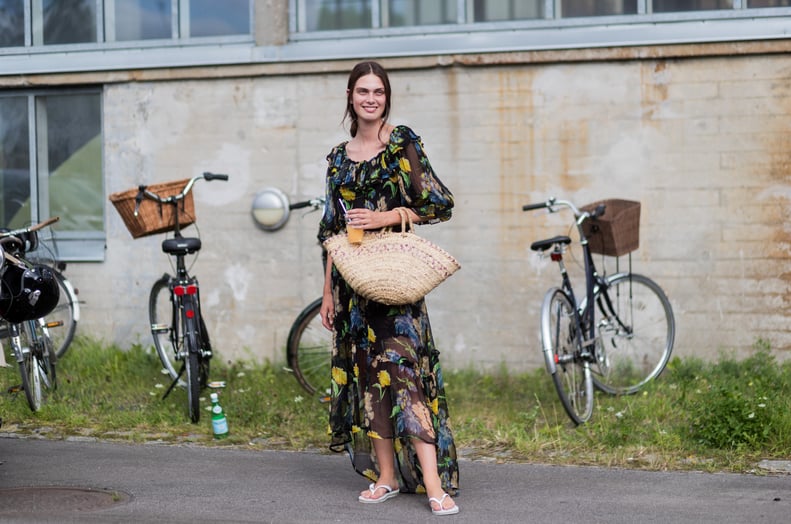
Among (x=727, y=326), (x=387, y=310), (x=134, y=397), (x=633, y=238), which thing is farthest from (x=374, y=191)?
(x=727, y=326)

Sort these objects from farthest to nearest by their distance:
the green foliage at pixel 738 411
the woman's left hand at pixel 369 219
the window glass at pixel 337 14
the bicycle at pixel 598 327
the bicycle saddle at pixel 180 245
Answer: the window glass at pixel 337 14, the bicycle saddle at pixel 180 245, the bicycle at pixel 598 327, the green foliage at pixel 738 411, the woman's left hand at pixel 369 219

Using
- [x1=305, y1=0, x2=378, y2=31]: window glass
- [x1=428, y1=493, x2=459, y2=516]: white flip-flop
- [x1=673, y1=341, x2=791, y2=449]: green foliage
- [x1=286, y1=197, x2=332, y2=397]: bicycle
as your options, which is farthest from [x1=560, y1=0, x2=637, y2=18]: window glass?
[x1=428, y1=493, x2=459, y2=516]: white flip-flop

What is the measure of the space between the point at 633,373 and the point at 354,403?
148 inches

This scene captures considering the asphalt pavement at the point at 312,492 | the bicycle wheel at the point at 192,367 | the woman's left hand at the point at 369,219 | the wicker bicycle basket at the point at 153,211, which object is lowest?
the asphalt pavement at the point at 312,492


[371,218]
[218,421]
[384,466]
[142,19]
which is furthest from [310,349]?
[142,19]

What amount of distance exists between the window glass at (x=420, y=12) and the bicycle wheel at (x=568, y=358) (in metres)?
2.90

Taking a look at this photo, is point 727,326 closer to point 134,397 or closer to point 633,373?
point 633,373

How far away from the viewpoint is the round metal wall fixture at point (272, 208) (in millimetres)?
9781

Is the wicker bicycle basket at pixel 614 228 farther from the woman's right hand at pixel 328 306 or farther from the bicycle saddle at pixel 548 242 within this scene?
the woman's right hand at pixel 328 306

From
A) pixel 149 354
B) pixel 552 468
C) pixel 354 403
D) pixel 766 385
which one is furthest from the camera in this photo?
pixel 149 354

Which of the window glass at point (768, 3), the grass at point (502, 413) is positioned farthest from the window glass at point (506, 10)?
the grass at point (502, 413)

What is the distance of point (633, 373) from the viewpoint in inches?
365

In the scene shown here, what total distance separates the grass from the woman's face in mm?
2343

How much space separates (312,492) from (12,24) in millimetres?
6300
